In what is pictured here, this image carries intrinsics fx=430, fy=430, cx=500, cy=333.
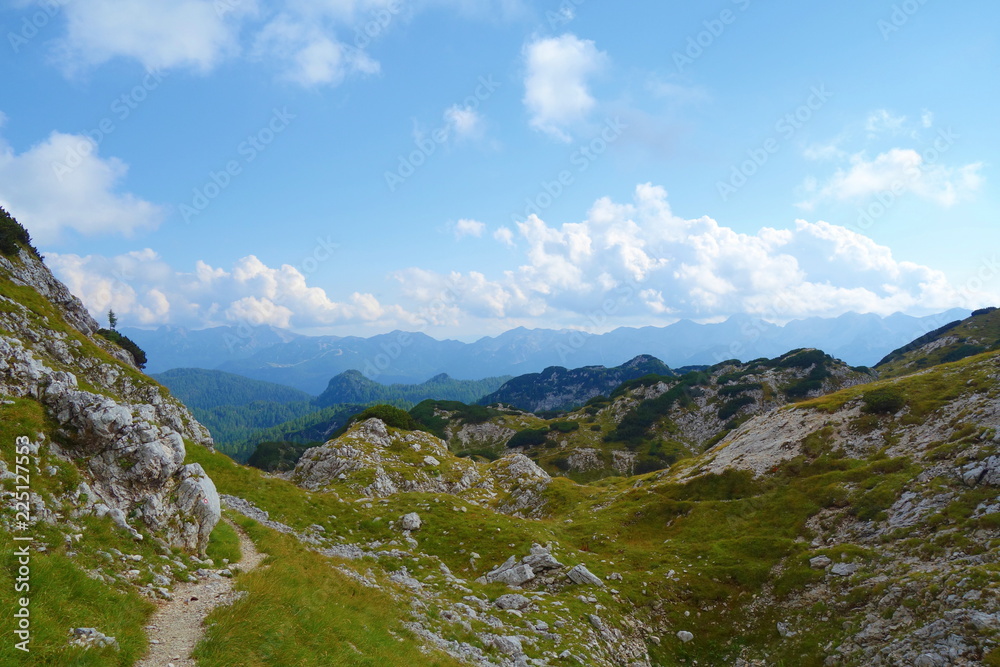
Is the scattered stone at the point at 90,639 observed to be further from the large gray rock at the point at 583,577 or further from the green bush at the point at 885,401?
the green bush at the point at 885,401

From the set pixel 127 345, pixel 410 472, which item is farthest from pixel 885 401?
pixel 127 345

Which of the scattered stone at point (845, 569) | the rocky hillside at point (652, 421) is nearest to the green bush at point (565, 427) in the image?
the rocky hillside at point (652, 421)

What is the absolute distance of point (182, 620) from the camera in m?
12.7

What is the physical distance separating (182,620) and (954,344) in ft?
633

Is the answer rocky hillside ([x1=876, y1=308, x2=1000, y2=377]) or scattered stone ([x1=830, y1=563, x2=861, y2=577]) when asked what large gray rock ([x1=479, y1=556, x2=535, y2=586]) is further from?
rocky hillside ([x1=876, y1=308, x2=1000, y2=377])

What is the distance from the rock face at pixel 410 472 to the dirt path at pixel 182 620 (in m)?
37.3

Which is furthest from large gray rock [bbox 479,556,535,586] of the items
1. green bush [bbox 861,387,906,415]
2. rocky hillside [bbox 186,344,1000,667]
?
green bush [bbox 861,387,906,415]

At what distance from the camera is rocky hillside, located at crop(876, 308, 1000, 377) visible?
403ft

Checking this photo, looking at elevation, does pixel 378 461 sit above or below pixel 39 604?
below

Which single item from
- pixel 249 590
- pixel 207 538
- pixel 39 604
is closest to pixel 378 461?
pixel 207 538

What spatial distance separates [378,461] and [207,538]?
4358 cm

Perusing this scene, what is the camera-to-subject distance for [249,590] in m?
15.2

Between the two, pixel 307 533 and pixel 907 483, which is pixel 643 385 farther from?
pixel 307 533

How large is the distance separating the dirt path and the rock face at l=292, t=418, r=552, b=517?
122ft
